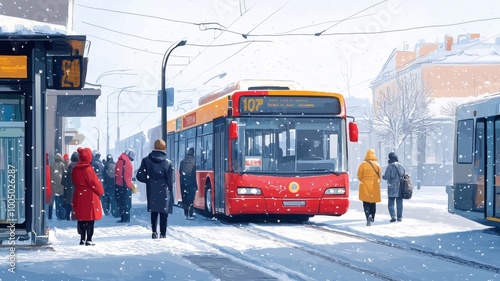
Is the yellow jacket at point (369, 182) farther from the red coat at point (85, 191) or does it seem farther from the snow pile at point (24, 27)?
the snow pile at point (24, 27)

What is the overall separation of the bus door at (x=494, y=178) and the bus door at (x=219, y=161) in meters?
5.34

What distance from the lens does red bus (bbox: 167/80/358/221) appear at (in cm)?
1952

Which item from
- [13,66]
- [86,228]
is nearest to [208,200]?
[86,228]

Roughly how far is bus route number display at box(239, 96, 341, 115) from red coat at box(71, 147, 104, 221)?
5.83 meters

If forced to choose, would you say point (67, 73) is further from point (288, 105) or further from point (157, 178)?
point (288, 105)

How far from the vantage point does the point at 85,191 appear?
14.5 metres

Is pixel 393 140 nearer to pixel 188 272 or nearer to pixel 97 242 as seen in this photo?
pixel 97 242

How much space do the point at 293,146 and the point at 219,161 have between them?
1.88 m

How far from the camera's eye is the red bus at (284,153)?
64.0 ft

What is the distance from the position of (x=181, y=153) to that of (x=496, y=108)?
11.3 metres

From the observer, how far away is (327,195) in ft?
64.3

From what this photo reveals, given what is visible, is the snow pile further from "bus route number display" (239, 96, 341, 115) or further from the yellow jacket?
the yellow jacket

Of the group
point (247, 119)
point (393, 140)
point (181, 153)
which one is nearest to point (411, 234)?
point (247, 119)

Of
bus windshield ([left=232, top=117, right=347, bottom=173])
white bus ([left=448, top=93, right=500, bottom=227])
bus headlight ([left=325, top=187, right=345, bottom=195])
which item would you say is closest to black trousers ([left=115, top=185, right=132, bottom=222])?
bus windshield ([left=232, top=117, right=347, bottom=173])
